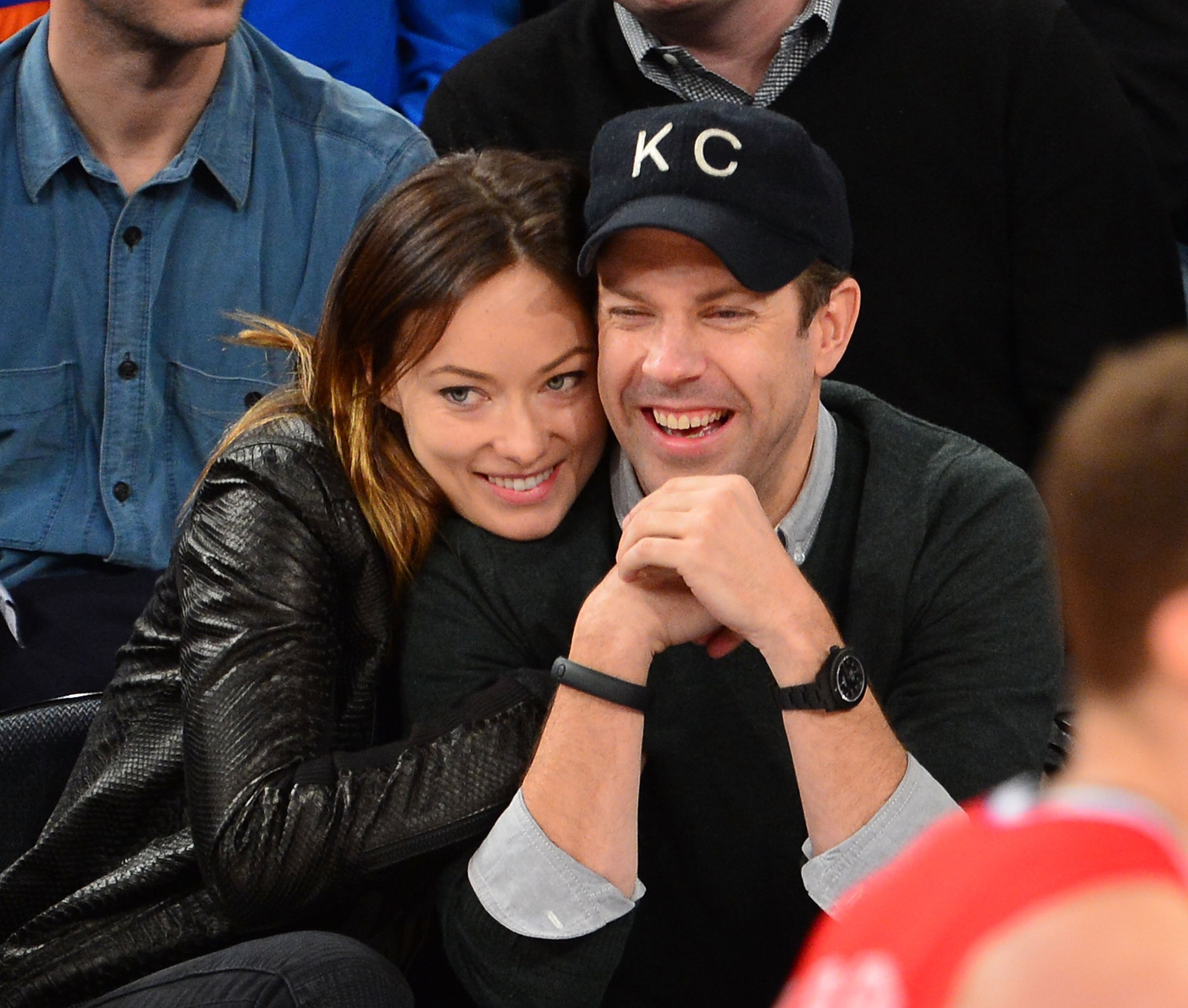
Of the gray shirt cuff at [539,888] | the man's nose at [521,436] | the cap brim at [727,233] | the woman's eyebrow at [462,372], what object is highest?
the cap brim at [727,233]

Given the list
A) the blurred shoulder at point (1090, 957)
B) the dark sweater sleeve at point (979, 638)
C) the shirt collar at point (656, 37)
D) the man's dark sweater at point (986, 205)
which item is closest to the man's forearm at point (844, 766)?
the dark sweater sleeve at point (979, 638)

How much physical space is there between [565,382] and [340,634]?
0.34m

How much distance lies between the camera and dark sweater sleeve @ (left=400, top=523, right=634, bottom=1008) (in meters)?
1.54

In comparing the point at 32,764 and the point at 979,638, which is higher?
the point at 979,638

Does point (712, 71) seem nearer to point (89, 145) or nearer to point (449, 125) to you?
point (449, 125)

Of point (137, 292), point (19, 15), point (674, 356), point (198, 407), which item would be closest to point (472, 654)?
point (674, 356)

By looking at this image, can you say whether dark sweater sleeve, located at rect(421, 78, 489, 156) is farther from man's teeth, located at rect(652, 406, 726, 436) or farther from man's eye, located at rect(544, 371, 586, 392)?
man's teeth, located at rect(652, 406, 726, 436)

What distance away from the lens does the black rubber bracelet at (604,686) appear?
1.49m

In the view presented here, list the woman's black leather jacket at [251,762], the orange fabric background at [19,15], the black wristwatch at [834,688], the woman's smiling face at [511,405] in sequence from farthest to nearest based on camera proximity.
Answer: the orange fabric background at [19,15], the woman's smiling face at [511,405], the woman's black leather jacket at [251,762], the black wristwatch at [834,688]

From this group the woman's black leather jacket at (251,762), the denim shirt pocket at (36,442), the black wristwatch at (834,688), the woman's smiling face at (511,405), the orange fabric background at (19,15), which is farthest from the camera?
the orange fabric background at (19,15)

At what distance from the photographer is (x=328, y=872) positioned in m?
1.54

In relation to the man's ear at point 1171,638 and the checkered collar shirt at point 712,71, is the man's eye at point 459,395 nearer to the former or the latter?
the checkered collar shirt at point 712,71

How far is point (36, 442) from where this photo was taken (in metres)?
2.42

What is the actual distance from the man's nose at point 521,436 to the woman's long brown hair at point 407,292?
102 millimetres
